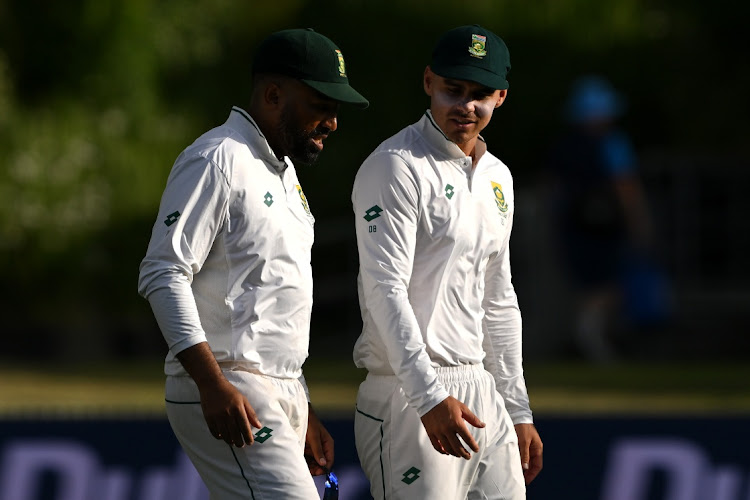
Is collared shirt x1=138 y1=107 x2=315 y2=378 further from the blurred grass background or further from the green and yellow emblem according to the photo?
the blurred grass background

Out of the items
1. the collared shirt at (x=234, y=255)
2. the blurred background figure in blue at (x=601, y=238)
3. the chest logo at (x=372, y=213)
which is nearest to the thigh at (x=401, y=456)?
the collared shirt at (x=234, y=255)

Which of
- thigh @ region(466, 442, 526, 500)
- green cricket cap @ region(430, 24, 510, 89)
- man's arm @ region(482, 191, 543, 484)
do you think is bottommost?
thigh @ region(466, 442, 526, 500)

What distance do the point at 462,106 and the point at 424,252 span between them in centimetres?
45

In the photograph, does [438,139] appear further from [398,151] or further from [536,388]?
[536,388]

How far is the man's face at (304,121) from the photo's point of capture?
13.7 ft

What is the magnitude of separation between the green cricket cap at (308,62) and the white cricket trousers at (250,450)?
816 mm

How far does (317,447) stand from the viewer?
450 centimetres

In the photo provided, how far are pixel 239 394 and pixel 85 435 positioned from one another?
3259mm

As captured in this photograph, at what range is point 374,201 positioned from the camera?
436cm

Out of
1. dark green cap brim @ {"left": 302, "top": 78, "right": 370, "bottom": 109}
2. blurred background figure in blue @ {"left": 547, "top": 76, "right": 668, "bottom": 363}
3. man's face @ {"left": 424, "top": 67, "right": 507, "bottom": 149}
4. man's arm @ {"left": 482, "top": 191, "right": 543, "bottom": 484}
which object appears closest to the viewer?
dark green cap brim @ {"left": 302, "top": 78, "right": 370, "bottom": 109}

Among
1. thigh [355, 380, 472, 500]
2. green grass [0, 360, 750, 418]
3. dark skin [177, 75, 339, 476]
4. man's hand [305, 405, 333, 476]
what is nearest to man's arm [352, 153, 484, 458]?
thigh [355, 380, 472, 500]

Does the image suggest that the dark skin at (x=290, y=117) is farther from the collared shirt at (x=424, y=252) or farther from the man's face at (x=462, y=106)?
the man's face at (x=462, y=106)

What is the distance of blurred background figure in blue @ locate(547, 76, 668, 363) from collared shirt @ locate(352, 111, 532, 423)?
699 cm

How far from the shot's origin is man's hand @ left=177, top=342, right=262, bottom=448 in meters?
3.86
